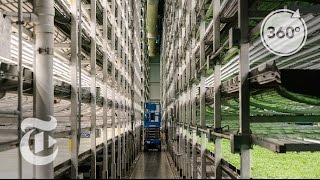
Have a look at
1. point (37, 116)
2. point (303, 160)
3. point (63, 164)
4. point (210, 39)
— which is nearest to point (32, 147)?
point (37, 116)

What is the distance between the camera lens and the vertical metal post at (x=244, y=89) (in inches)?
88.4

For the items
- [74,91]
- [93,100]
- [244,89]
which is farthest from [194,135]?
[244,89]

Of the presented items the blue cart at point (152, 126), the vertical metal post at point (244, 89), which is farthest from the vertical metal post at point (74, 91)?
the blue cart at point (152, 126)

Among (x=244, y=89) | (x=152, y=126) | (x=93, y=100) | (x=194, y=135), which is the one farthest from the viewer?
(x=152, y=126)

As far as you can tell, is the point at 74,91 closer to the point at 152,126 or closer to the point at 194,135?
the point at 194,135

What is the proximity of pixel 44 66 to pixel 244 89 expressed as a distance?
4.27 ft

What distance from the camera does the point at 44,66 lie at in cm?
251

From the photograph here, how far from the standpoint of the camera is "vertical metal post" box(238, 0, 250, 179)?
2.25 m

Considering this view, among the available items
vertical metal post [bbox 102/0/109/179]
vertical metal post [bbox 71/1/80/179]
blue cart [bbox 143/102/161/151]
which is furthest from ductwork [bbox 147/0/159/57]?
vertical metal post [bbox 71/1/80/179]

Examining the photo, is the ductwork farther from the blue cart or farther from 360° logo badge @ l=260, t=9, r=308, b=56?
360° logo badge @ l=260, t=9, r=308, b=56

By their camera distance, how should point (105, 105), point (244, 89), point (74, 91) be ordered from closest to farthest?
point (244, 89) → point (74, 91) → point (105, 105)

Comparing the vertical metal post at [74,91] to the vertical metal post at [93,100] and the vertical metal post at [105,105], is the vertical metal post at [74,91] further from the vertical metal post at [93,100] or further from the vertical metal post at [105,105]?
the vertical metal post at [105,105]

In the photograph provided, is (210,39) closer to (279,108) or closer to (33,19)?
(279,108)

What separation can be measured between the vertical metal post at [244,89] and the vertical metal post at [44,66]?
4.01 feet
